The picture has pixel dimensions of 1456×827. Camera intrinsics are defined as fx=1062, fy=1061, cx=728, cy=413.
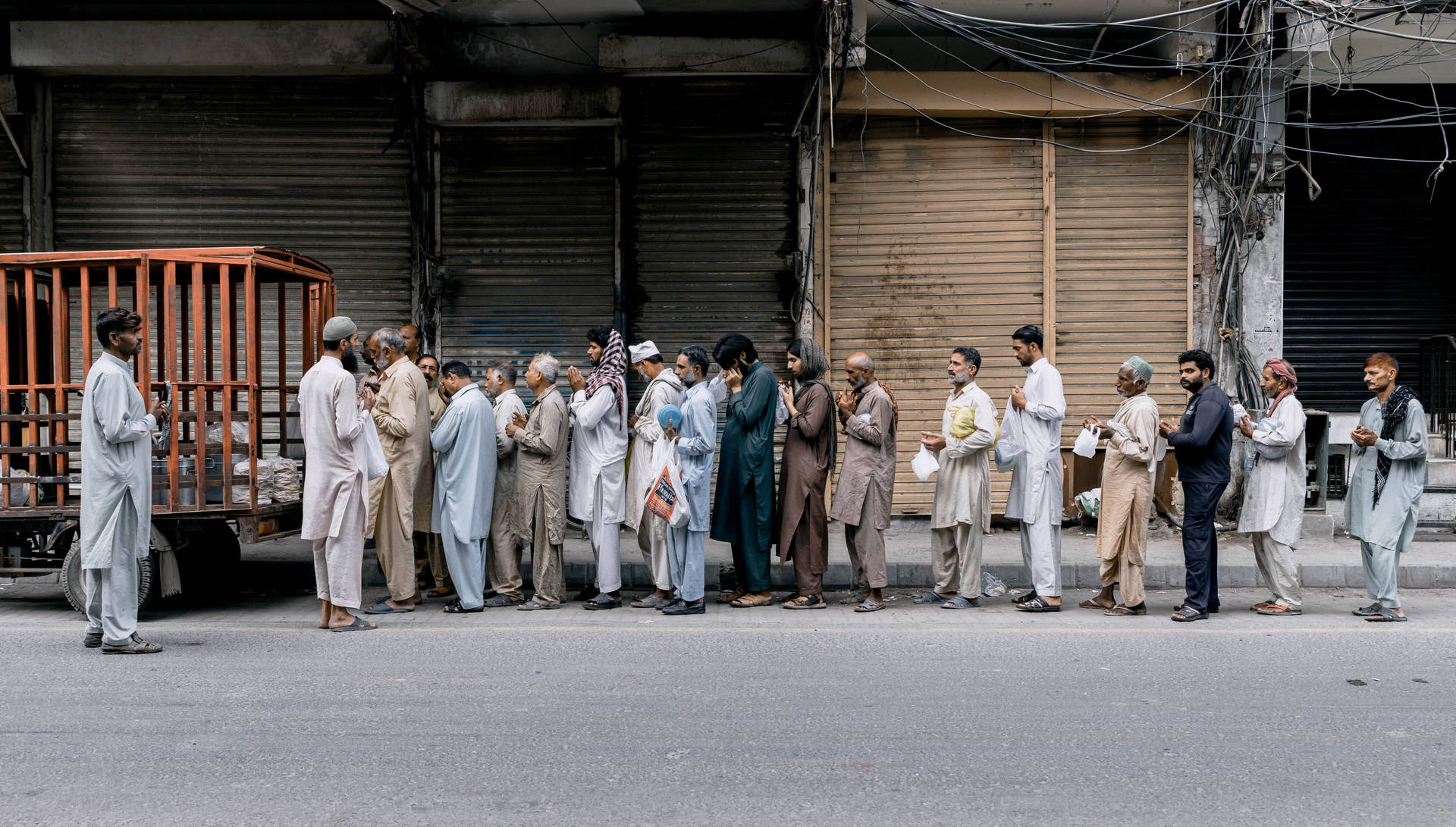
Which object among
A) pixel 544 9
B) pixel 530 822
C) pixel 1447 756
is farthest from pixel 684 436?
pixel 544 9

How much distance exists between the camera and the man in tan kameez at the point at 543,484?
7.43 m

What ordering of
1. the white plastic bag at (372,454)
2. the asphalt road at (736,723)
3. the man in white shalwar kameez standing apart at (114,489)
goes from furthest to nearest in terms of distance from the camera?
1. the white plastic bag at (372,454)
2. the man in white shalwar kameez standing apart at (114,489)
3. the asphalt road at (736,723)

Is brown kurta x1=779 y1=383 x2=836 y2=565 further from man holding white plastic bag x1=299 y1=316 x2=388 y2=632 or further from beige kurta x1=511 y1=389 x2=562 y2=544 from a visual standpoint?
man holding white plastic bag x1=299 y1=316 x2=388 y2=632

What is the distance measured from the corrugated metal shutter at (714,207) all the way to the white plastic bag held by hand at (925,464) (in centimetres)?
369

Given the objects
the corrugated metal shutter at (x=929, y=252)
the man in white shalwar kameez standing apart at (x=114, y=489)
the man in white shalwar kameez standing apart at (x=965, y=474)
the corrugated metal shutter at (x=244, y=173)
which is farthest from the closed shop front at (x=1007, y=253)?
the man in white shalwar kameez standing apart at (x=114, y=489)

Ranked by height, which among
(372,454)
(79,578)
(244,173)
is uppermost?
(244,173)

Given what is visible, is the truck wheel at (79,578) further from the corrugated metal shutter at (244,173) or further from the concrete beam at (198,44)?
the concrete beam at (198,44)

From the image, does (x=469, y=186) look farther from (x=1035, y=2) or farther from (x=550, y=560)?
(x=1035, y=2)

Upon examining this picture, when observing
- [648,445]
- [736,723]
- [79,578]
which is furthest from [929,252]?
[79,578]

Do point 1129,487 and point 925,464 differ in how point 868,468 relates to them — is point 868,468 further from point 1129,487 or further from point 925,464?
point 1129,487

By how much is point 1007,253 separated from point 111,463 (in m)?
8.26

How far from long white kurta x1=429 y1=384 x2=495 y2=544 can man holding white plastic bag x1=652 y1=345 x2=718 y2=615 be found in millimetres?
1244

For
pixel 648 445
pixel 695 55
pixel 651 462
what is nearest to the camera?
pixel 651 462

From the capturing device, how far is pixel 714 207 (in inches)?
433
